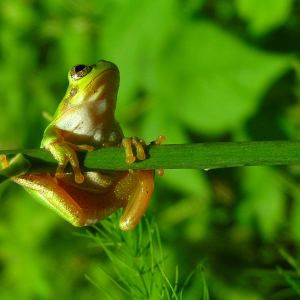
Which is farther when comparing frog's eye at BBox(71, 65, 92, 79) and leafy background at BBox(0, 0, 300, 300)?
leafy background at BBox(0, 0, 300, 300)

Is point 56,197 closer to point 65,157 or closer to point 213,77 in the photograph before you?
point 65,157

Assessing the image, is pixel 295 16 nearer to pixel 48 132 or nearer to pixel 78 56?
pixel 78 56

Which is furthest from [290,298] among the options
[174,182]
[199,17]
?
[199,17]

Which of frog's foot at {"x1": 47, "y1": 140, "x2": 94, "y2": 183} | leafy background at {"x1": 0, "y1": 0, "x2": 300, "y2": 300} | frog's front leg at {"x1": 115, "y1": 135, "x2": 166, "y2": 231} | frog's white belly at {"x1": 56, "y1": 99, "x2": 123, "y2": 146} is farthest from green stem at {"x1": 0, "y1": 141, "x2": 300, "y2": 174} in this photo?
leafy background at {"x1": 0, "y1": 0, "x2": 300, "y2": 300}

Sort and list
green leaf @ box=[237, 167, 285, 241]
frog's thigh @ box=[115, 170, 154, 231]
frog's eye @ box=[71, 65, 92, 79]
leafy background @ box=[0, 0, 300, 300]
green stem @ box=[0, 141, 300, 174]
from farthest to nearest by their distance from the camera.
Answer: green leaf @ box=[237, 167, 285, 241] < leafy background @ box=[0, 0, 300, 300] < frog's eye @ box=[71, 65, 92, 79] < frog's thigh @ box=[115, 170, 154, 231] < green stem @ box=[0, 141, 300, 174]

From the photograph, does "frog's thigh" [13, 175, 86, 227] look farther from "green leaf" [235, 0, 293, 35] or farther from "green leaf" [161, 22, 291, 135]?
"green leaf" [235, 0, 293, 35]

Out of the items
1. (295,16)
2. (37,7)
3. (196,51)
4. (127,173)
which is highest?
(37,7)
